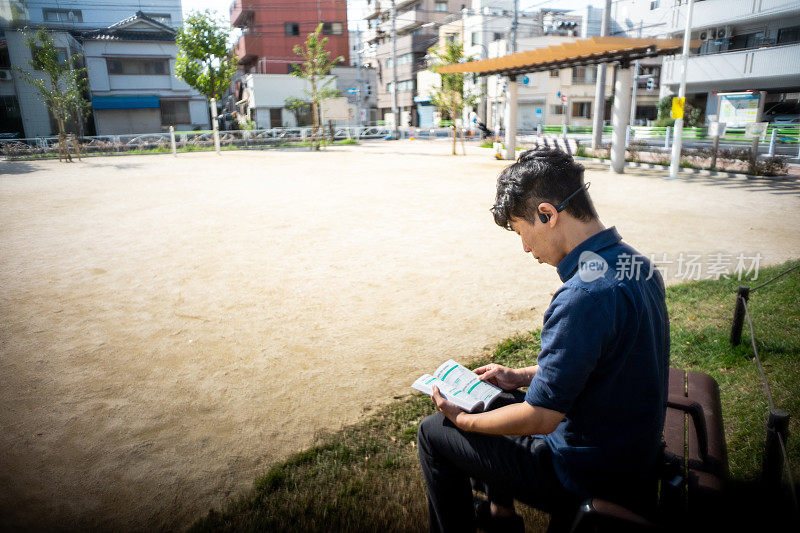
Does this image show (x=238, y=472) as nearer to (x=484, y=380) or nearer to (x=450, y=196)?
(x=484, y=380)

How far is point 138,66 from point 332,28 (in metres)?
19.1

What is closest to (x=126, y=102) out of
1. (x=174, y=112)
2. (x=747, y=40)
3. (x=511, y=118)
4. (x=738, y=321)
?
(x=174, y=112)

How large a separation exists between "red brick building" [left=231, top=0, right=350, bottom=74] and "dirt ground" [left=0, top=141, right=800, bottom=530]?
39400 millimetres

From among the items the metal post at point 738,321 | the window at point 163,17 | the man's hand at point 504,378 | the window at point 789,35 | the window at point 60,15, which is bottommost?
the metal post at point 738,321

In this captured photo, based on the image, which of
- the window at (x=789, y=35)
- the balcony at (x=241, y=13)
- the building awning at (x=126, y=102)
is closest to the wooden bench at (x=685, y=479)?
the window at (x=789, y=35)

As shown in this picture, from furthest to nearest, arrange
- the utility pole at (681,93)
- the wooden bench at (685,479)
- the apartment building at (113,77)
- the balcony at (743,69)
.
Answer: the apartment building at (113,77) → the balcony at (743,69) → the utility pole at (681,93) → the wooden bench at (685,479)

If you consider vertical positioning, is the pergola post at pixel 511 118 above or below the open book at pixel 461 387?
above

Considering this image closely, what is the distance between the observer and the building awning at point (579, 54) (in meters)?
13.5

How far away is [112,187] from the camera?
13891 millimetres

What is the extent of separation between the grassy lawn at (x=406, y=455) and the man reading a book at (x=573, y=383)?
0.70 meters

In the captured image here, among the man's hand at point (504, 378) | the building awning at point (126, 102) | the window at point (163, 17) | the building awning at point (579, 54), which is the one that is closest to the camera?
the man's hand at point (504, 378)

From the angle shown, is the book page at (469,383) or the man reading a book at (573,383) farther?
the book page at (469,383)

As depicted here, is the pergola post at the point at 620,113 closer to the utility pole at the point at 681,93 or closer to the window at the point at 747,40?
the utility pole at the point at 681,93

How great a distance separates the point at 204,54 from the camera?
31.4 m
